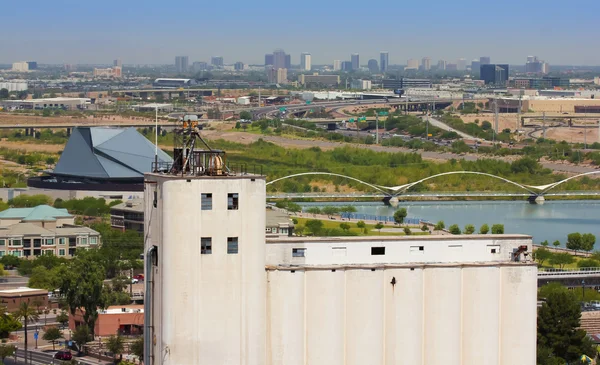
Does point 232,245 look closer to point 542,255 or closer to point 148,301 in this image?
point 148,301

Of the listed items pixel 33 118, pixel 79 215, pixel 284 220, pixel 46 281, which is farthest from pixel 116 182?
pixel 33 118

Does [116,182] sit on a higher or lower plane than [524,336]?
lower

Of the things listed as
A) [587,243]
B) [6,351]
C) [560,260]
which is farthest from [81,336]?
[587,243]

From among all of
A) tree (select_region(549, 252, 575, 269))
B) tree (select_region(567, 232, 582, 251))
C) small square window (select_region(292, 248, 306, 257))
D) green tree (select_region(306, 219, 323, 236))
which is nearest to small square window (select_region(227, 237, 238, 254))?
small square window (select_region(292, 248, 306, 257))

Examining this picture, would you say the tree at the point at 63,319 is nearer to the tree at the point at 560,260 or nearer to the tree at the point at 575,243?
the tree at the point at 560,260

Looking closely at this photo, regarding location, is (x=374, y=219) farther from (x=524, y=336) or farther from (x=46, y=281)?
(x=524, y=336)

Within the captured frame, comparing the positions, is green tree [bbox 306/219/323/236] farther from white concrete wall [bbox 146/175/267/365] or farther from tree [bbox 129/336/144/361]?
white concrete wall [bbox 146/175/267/365]

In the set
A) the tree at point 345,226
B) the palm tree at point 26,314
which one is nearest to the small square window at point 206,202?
the palm tree at point 26,314
